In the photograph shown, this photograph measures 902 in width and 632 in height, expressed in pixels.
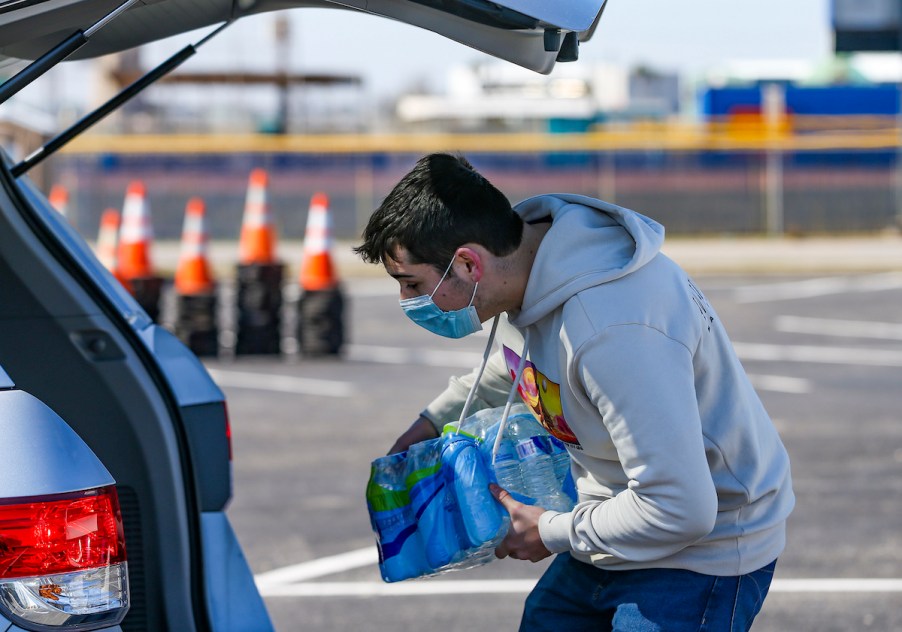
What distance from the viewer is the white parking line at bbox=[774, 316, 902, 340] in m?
12.8

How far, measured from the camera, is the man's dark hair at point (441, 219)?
2.55m

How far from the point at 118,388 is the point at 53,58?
101 cm

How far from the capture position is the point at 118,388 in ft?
10.2

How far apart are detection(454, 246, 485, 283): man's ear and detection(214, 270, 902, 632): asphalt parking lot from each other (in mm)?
2533

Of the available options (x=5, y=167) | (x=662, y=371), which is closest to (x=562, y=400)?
(x=662, y=371)

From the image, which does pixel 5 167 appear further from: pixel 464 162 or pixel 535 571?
pixel 535 571

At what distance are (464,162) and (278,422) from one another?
6243 mm

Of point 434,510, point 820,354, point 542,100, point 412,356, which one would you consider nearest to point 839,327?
Answer: point 820,354

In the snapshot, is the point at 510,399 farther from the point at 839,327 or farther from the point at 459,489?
the point at 839,327

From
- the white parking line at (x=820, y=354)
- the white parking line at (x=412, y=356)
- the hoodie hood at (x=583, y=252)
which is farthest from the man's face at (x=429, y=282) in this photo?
the white parking line at (x=820, y=354)

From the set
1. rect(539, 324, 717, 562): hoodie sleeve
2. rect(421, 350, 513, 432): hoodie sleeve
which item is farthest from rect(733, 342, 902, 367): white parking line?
rect(539, 324, 717, 562): hoodie sleeve

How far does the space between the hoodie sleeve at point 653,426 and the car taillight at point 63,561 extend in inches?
34.9

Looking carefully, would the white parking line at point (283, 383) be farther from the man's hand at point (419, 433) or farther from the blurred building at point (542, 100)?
the blurred building at point (542, 100)

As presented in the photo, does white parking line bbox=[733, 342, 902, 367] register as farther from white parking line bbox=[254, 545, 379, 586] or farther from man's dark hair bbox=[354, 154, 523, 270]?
man's dark hair bbox=[354, 154, 523, 270]
